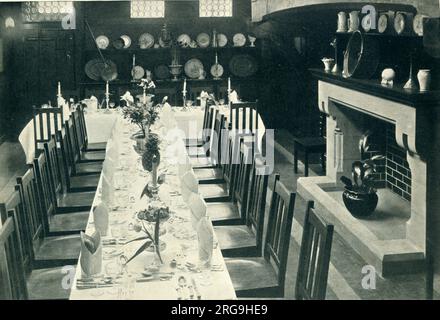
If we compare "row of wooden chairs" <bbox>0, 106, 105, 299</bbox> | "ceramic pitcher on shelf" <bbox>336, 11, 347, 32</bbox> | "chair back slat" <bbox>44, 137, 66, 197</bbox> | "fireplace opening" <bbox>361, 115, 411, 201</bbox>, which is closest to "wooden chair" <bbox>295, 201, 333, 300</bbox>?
"row of wooden chairs" <bbox>0, 106, 105, 299</bbox>

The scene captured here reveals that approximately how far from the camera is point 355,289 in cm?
475

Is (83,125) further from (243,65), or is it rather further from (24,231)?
(243,65)

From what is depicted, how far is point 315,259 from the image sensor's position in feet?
10.2

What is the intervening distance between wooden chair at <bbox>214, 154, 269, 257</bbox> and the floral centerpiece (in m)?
0.60

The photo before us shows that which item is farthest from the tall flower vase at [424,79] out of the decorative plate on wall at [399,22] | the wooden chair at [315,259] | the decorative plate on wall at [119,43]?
the decorative plate on wall at [119,43]

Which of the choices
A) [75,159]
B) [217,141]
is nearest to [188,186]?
[217,141]

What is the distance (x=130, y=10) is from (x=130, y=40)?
58cm

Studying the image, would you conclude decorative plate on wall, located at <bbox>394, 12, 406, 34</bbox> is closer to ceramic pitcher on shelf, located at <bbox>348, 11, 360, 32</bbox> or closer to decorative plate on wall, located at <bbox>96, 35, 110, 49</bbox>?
ceramic pitcher on shelf, located at <bbox>348, 11, 360, 32</bbox>

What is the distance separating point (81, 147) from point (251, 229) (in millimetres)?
3543

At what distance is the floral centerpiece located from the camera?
3.27 metres

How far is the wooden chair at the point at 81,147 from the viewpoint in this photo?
6933 mm

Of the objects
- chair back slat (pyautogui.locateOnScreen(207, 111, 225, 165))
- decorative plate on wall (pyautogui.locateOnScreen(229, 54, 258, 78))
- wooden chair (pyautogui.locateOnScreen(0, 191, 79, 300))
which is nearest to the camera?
wooden chair (pyautogui.locateOnScreen(0, 191, 79, 300))

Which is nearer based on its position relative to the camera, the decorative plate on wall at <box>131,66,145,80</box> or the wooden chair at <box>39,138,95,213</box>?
the wooden chair at <box>39,138,95,213</box>

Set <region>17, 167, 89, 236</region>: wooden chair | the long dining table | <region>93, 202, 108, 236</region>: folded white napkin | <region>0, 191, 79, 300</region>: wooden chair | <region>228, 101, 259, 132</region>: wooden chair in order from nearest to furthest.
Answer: the long dining table
<region>0, 191, 79, 300</region>: wooden chair
<region>93, 202, 108, 236</region>: folded white napkin
<region>17, 167, 89, 236</region>: wooden chair
<region>228, 101, 259, 132</region>: wooden chair
